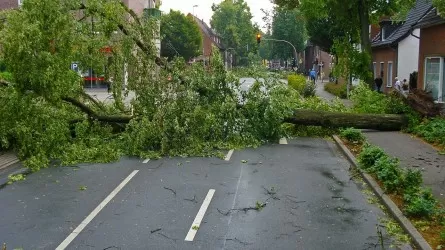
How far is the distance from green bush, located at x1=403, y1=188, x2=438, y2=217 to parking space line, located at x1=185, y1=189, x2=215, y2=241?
3.11 m

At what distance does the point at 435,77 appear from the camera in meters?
20.1

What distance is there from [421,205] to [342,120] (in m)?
8.39

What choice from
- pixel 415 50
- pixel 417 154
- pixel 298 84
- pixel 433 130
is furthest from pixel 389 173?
pixel 298 84

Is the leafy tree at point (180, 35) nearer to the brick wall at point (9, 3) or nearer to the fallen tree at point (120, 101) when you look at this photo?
the brick wall at point (9, 3)

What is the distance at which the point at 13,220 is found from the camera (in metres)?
7.54

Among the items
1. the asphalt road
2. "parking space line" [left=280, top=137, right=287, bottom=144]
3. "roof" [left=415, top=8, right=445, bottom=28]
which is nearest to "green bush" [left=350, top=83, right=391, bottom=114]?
"roof" [left=415, top=8, right=445, bottom=28]

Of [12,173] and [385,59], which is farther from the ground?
[385,59]

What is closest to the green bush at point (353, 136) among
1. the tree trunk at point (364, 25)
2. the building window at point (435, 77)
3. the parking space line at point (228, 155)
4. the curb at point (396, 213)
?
the curb at point (396, 213)

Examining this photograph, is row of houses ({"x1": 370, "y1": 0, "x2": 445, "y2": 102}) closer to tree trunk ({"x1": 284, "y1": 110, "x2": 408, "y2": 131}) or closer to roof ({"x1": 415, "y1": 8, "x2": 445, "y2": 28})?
roof ({"x1": 415, "y1": 8, "x2": 445, "y2": 28})

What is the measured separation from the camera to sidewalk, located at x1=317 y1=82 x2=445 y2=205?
30.6 ft

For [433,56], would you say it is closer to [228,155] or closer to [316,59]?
[228,155]

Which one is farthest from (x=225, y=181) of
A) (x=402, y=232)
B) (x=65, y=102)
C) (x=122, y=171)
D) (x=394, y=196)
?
(x=65, y=102)

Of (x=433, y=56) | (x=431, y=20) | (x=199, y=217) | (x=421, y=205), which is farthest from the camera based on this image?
(x=433, y=56)

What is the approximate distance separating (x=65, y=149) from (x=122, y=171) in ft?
7.22
